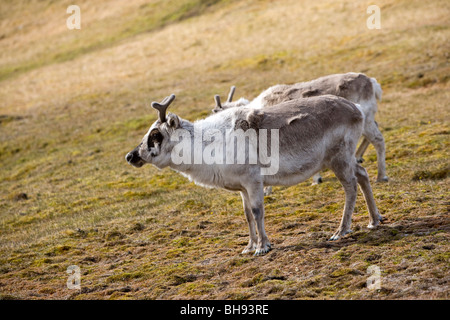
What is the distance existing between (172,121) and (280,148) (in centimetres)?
213

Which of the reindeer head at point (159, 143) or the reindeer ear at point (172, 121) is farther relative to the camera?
the reindeer head at point (159, 143)

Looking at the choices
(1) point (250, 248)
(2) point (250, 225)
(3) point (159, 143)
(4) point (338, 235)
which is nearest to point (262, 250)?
(1) point (250, 248)

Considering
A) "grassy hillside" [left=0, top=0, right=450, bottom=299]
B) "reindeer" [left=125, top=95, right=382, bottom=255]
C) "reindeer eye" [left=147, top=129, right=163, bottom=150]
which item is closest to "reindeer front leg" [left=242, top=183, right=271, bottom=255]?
"reindeer" [left=125, top=95, right=382, bottom=255]

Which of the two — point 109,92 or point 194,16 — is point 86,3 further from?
point 109,92

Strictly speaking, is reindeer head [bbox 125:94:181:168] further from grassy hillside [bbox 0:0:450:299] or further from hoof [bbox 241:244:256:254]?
hoof [bbox 241:244:256:254]

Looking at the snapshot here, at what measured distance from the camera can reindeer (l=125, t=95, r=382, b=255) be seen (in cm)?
980

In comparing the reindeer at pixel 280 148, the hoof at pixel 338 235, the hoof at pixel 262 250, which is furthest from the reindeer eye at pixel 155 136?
the hoof at pixel 338 235

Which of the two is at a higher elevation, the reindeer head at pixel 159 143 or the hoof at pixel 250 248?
the reindeer head at pixel 159 143

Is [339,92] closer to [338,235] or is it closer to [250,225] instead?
[338,235]

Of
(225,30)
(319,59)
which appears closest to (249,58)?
(319,59)

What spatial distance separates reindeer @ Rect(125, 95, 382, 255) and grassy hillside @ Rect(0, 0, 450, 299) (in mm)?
1028

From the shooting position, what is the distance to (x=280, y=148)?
985 cm

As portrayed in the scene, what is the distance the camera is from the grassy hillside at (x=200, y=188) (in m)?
8.96

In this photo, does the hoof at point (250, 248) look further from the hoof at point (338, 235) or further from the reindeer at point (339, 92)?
the reindeer at point (339, 92)
